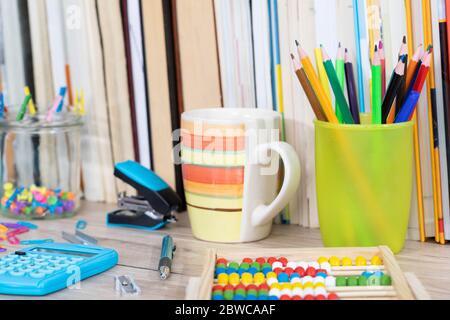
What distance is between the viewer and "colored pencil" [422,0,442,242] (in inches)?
27.4

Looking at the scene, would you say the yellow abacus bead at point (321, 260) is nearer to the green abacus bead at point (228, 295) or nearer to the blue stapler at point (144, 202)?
the green abacus bead at point (228, 295)

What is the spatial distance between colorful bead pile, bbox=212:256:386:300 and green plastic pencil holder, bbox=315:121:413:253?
7cm

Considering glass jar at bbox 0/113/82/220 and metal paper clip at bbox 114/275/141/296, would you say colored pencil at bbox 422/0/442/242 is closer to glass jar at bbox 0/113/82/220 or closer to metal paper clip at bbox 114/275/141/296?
metal paper clip at bbox 114/275/141/296

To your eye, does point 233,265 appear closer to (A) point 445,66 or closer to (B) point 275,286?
(B) point 275,286

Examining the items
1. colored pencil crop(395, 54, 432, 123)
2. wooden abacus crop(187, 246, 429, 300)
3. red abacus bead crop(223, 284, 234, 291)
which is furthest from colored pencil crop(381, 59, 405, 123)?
red abacus bead crop(223, 284, 234, 291)

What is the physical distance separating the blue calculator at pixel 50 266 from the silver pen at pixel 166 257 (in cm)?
5

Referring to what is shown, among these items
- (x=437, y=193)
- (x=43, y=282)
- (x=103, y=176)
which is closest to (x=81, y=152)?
(x=103, y=176)

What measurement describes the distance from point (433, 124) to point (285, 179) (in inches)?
6.4

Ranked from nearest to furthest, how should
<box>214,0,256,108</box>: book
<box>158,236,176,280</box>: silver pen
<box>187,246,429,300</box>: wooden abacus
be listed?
<box>187,246,429,300</box>: wooden abacus, <box>158,236,176,280</box>: silver pen, <box>214,0,256,108</box>: book

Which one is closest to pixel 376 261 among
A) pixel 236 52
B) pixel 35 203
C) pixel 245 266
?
pixel 245 266

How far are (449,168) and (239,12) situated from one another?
293 mm

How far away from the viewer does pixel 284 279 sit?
584 millimetres

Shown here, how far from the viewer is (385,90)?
70cm
